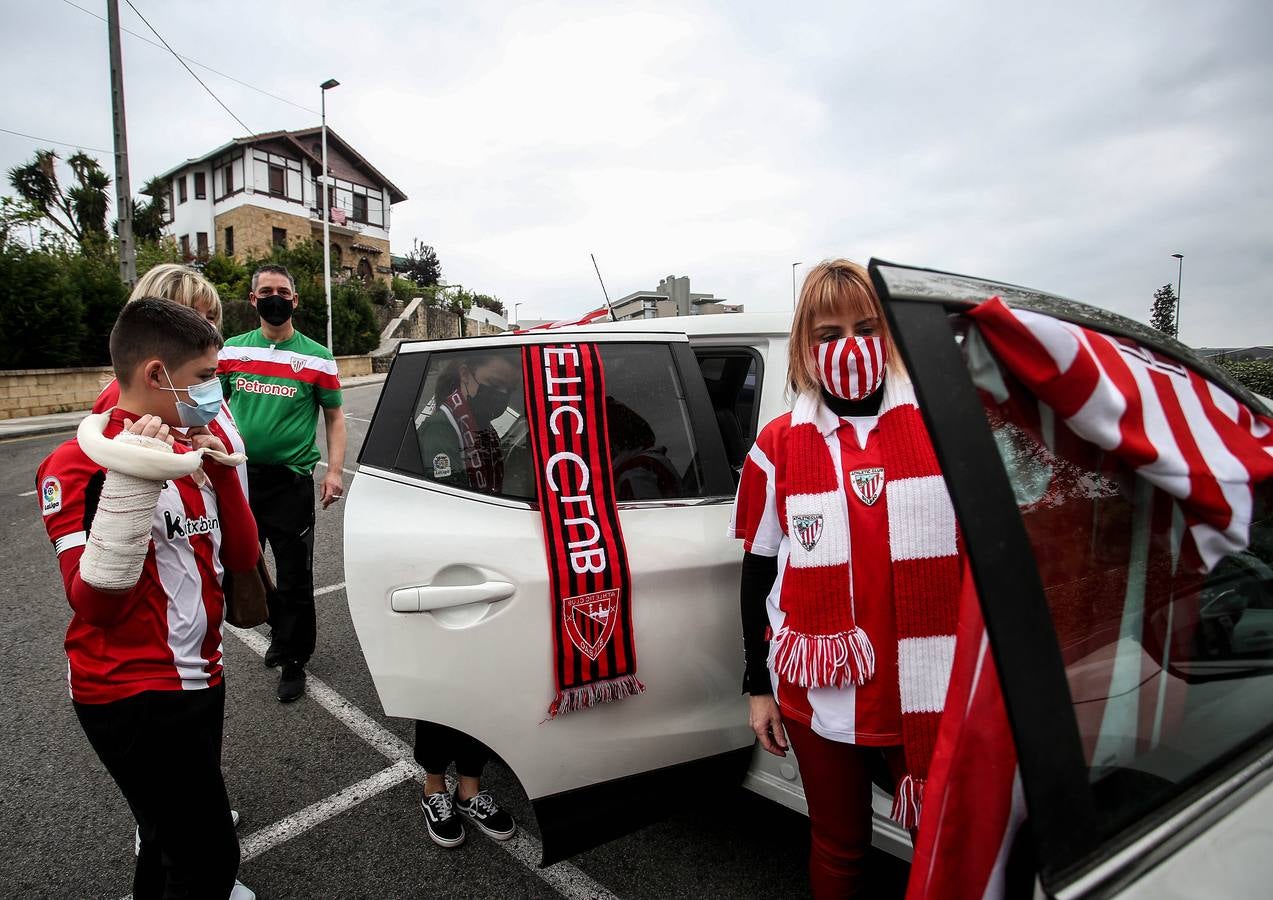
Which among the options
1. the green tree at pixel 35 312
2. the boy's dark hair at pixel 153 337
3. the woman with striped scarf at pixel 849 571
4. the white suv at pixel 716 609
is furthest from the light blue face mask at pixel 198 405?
the green tree at pixel 35 312

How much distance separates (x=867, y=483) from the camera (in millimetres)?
1407

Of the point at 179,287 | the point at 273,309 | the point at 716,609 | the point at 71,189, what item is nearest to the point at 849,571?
the point at 716,609

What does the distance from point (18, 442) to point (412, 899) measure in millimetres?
12348

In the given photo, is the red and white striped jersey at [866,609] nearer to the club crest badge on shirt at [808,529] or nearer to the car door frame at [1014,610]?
the club crest badge on shirt at [808,529]

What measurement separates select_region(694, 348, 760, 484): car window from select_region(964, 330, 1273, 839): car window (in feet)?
4.42

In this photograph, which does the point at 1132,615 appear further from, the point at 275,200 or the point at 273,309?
the point at 275,200

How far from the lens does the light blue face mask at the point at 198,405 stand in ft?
5.12

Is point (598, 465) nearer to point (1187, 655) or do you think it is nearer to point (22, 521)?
point (1187, 655)

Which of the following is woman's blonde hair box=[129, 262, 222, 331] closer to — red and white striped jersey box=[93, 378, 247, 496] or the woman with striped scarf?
red and white striped jersey box=[93, 378, 247, 496]

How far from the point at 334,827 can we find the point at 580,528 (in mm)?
1507

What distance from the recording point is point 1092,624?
94cm

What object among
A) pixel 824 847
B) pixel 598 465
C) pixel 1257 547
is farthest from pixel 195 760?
pixel 1257 547

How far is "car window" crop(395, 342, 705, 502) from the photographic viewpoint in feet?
6.24

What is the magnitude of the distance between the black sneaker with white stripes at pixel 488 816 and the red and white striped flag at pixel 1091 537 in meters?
1.62
